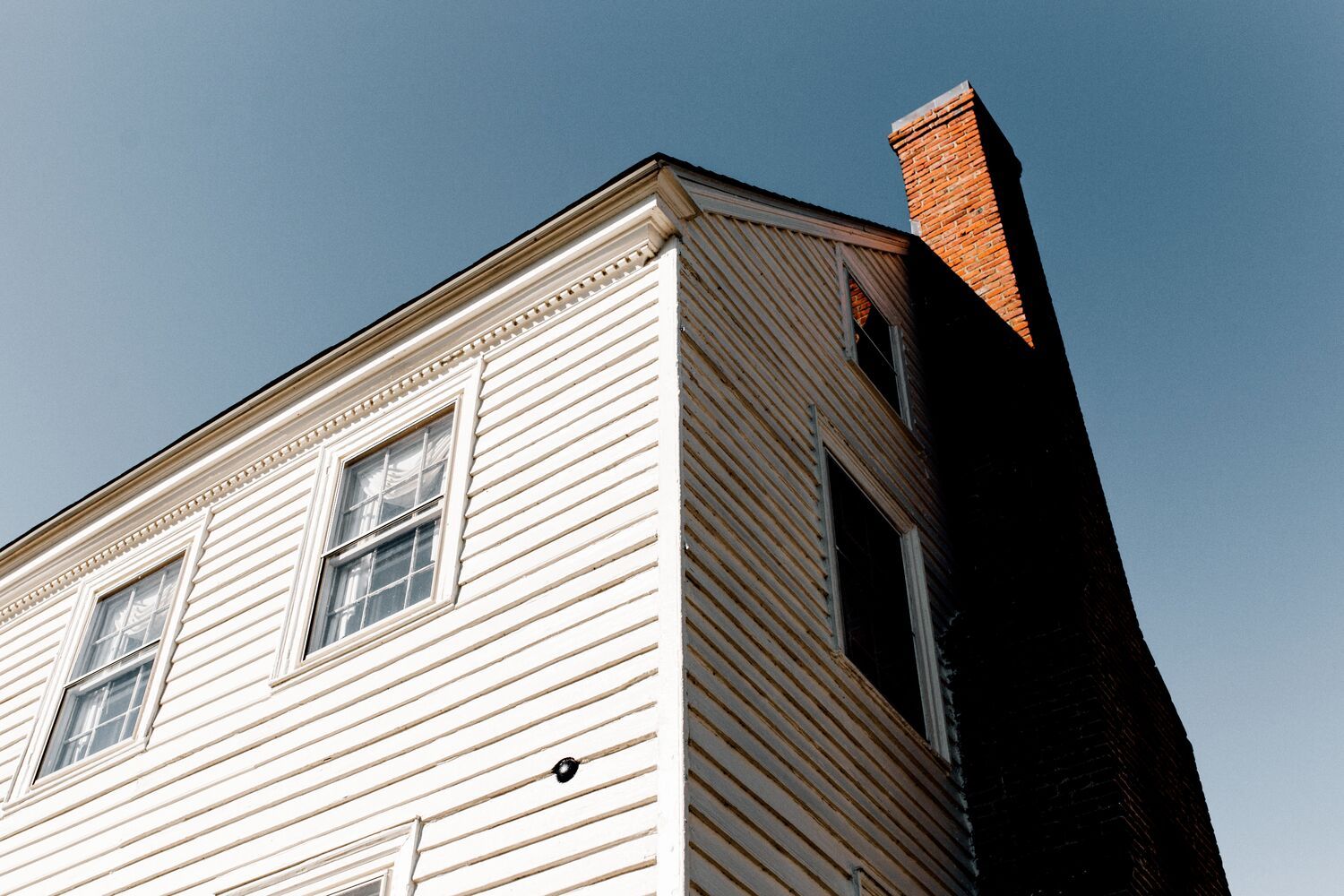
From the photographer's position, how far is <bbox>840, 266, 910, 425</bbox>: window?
33.1ft

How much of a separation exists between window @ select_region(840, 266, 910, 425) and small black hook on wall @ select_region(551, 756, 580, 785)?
16.3 ft

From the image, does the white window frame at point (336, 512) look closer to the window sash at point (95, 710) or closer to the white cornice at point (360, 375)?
the white cornice at point (360, 375)

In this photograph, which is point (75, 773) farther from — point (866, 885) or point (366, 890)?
point (866, 885)

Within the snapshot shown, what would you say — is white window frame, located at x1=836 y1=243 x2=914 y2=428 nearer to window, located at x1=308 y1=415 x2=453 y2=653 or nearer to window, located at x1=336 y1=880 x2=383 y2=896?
window, located at x1=308 y1=415 x2=453 y2=653

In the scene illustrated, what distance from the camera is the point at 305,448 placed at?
8.84m

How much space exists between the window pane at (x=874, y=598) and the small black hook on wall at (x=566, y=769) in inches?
95.8

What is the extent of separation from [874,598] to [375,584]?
3.23m

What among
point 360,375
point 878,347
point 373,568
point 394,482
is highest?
point 878,347

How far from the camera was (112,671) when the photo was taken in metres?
8.94

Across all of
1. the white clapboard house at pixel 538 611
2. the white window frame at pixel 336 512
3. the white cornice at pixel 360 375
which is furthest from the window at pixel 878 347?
the white window frame at pixel 336 512

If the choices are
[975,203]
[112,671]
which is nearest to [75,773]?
[112,671]

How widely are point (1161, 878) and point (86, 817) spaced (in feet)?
22.4

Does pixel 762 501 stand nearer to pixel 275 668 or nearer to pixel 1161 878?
pixel 275 668

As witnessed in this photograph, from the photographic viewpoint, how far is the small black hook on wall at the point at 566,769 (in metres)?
5.60
